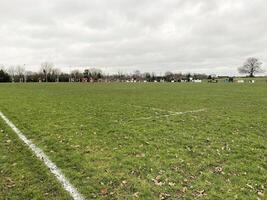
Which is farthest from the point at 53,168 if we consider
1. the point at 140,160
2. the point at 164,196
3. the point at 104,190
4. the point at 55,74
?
the point at 55,74

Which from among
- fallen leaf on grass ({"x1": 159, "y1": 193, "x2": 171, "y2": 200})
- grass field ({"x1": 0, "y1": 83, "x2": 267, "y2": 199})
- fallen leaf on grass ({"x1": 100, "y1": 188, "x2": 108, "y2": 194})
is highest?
grass field ({"x1": 0, "y1": 83, "x2": 267, "y2": 199})

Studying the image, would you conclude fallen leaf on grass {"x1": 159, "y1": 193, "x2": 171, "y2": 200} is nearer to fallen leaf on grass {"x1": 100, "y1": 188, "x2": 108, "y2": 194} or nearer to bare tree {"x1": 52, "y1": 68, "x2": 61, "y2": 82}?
fallen leaf on grass {"x1": 100, "y1": 188, "x2": 108, "y2": 194}

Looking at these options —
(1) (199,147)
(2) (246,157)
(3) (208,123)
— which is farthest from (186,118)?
(2) (246,157)

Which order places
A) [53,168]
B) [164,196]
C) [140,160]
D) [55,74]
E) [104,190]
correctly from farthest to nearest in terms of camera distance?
1. [55,74]
2. [140,160]
3. [53,168]
4. [104,190]
5. [164,196]

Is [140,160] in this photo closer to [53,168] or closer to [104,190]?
[104,190]

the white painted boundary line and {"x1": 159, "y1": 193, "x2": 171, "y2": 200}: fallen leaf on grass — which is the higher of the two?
the white painted boundary line

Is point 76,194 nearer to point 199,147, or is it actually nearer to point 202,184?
point 202,184

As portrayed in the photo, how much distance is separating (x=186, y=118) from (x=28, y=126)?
25.0 feet

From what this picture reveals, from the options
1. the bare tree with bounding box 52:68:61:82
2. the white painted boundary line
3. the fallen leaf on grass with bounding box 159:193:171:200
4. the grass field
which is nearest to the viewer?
the fallen leaf on grass with bounding box 159:193:171:200

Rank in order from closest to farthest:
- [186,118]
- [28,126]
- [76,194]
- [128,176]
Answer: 1. [76,194]
2. [128,176]
3. [28,126]
4. [186,118]

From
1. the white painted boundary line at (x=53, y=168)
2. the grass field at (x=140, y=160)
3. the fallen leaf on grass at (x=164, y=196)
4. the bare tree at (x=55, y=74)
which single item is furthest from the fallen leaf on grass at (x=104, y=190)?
the bare tree at (x=55, y=74)

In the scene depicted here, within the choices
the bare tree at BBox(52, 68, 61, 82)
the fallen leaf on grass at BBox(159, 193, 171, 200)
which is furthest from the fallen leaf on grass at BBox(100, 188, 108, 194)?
the bare tree at BBox(52, 68, 61, 82)

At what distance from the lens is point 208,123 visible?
13.2 m

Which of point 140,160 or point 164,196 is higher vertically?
point 140,160
